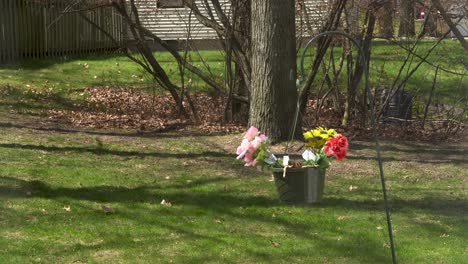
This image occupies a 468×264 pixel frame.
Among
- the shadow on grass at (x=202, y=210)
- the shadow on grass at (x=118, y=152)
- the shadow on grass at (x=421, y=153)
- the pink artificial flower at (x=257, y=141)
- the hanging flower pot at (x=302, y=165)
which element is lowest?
the shadow on grass at (x=202, y=210)

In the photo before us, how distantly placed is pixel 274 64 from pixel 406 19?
3.55m

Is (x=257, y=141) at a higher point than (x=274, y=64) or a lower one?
lower

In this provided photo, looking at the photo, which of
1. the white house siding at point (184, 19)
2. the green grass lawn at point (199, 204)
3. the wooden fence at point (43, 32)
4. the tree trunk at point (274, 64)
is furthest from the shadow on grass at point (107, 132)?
the wooden fence at point (43, 32)

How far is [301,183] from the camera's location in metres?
5.05

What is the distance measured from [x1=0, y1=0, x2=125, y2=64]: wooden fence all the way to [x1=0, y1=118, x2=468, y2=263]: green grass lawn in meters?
9.64

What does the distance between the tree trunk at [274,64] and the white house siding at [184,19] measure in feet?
7.71

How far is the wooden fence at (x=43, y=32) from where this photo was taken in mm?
19998

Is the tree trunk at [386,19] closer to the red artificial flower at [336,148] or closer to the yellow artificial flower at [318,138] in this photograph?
the yellow artificial flower at [318,138]

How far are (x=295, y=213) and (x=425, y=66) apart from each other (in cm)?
1171

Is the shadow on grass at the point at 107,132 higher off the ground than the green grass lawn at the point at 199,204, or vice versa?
the shadow on grass at the point at 107,132

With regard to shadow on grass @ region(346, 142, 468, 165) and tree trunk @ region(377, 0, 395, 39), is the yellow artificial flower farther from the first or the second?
tree trunk @ region(377, 0, 395, 39)

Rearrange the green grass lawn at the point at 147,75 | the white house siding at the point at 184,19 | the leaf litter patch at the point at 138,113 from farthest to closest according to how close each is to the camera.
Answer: the green grass lawn at the point at 147,75 → the white house siding at the point at 184,19 → the leaf litter patch at the point at 138,113

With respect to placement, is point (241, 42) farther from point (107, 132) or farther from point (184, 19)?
point (184, 19)

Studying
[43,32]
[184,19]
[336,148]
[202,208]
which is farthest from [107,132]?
[43,32]
